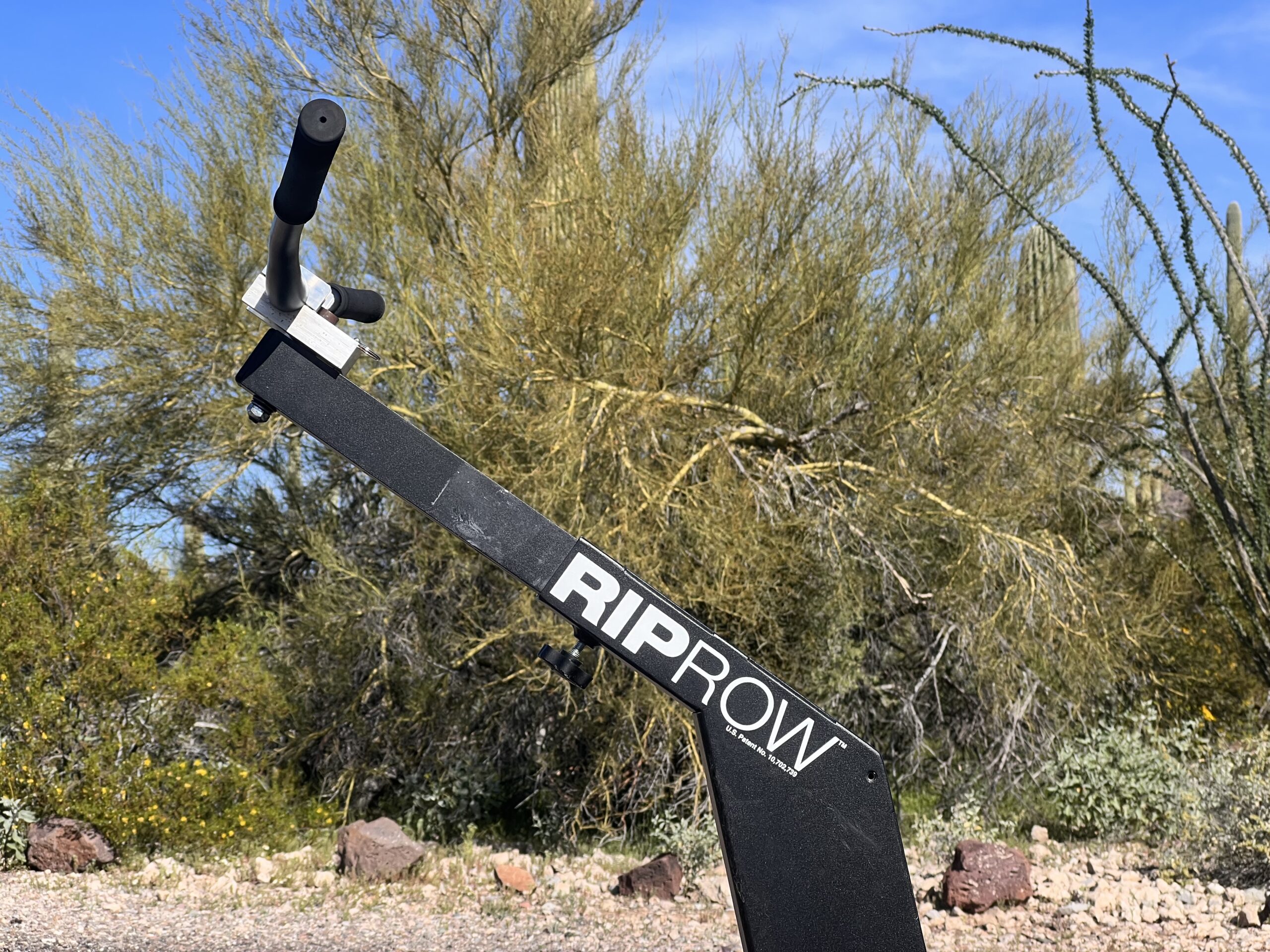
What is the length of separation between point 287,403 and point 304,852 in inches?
216

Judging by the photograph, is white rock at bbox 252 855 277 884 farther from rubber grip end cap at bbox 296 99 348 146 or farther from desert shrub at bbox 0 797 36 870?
rubber grip end cap at bbox 296 99 348 146

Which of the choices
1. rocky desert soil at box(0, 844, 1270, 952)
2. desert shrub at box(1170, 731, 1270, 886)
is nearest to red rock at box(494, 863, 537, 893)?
rocky desert soil at box(0, 844, 1270, 952)

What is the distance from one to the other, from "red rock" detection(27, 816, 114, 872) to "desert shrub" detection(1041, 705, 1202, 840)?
18.7 feet

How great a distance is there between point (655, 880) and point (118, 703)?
3491 mm

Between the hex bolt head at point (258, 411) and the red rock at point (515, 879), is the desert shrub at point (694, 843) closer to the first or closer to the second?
the red rock at point (515, 879)

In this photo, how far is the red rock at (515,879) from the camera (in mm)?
6438

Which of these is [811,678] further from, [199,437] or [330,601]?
[199,437]

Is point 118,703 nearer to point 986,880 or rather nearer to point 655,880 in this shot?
point 655,880

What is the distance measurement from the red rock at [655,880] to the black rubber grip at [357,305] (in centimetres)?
466

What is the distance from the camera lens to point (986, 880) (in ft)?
18.7

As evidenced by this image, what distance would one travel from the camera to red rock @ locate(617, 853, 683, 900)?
6.28 meters

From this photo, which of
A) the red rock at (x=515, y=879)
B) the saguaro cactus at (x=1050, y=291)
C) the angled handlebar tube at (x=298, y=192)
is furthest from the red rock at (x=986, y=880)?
the angled handlebar tube at (x=298, y=192)

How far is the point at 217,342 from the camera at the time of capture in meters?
8.11

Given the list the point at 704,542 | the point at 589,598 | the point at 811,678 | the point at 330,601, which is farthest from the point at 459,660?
the point at 589,598
